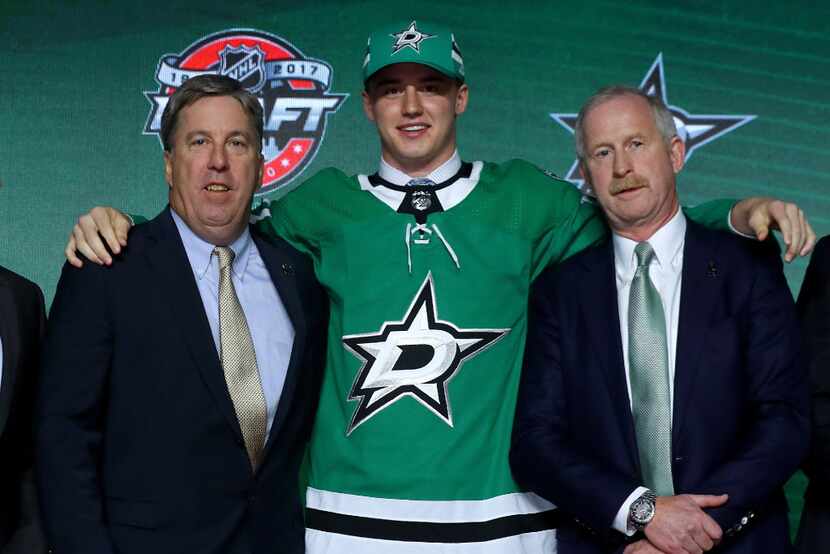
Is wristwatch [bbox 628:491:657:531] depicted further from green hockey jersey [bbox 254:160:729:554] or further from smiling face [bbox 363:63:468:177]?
smiling face [bbox 363:63:468:177]

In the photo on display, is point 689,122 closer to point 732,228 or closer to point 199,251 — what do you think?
point 732,228

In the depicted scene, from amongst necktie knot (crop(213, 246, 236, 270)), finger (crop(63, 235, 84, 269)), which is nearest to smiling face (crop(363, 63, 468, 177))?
necktie knot (crop(213, 246, 236, 270))

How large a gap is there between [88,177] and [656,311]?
1.68m

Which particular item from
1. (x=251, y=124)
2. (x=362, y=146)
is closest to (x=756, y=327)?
(x=251, y=124)

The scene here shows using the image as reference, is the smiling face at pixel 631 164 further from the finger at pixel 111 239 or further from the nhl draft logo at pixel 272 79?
the nhl draft logo at pixel 272 79

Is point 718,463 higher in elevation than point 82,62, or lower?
lower

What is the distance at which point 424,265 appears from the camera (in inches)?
73.9

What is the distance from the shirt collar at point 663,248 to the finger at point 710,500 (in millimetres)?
398

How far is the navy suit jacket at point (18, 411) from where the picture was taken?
1.81 metres

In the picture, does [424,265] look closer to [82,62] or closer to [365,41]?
[365,41]

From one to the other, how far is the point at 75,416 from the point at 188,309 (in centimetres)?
24

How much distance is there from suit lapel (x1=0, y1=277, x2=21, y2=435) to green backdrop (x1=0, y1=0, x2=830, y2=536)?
99cm

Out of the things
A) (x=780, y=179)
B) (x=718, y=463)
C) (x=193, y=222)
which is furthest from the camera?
(x=780, y=179)

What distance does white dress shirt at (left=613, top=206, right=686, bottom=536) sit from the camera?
173cm
